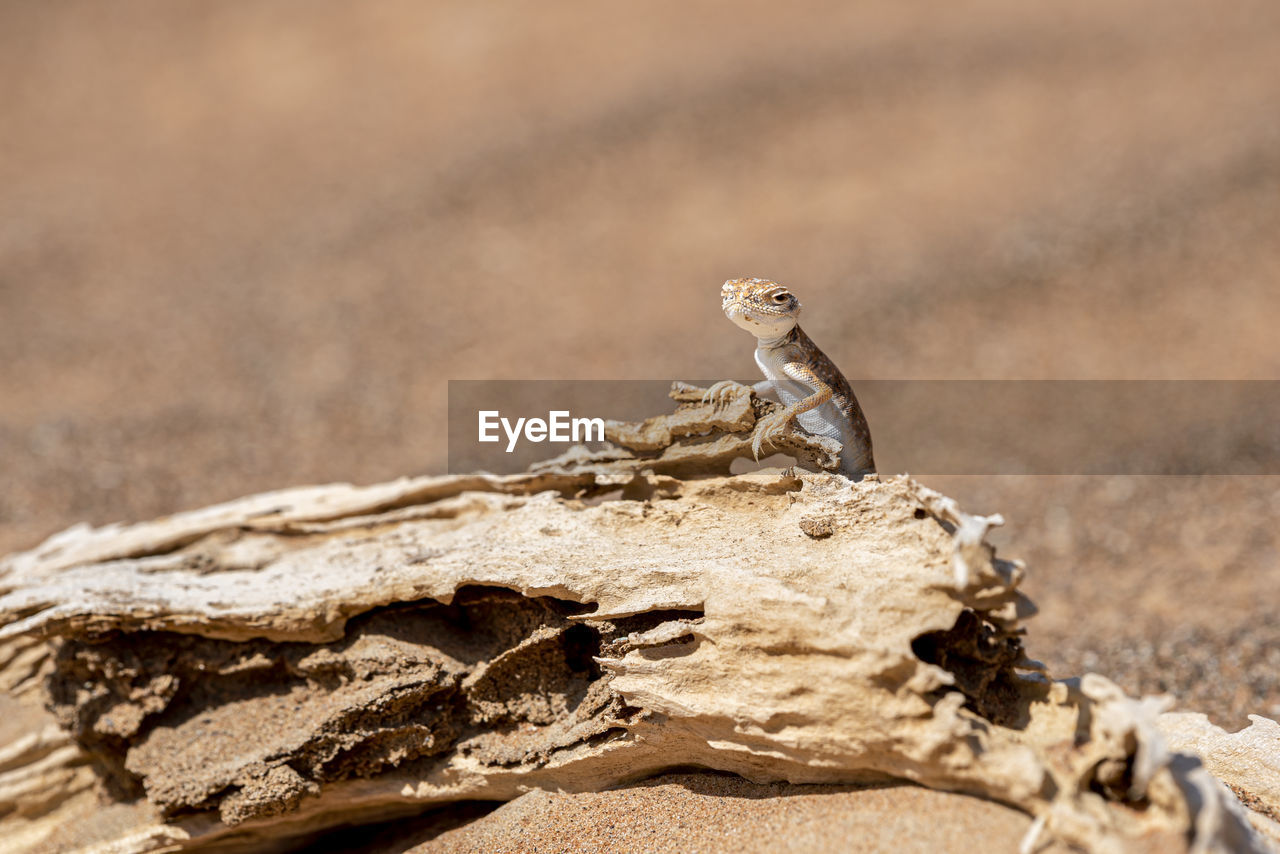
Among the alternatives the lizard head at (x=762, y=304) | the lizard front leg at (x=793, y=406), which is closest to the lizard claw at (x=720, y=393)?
the lizard front leg at (x=793, y=406)

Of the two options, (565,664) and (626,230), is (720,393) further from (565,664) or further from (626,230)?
A: (626,230)

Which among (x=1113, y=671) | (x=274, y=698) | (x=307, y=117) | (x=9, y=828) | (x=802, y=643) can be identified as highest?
(x=307, y=117)

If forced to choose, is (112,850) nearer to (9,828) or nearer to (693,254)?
(9,828)

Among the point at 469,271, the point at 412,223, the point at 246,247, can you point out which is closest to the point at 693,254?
the point at 469,271

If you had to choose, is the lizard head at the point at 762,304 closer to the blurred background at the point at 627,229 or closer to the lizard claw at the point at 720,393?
the lizard claw at the point at 720,393

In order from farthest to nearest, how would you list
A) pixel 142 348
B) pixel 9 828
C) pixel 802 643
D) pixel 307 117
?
1. pixel 307 117
2. pixel 142 348
3. pixel 9 828
4. pixel 802 643

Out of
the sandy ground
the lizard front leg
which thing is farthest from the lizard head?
the sandy ground

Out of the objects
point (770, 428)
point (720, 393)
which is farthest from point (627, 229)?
point (770, 428)

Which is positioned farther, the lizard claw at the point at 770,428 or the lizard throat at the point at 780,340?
the lizard throat at the point at 780,340
